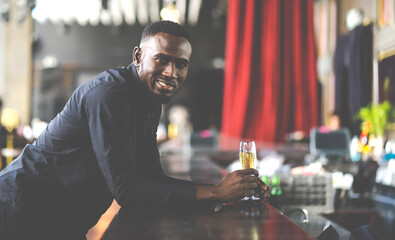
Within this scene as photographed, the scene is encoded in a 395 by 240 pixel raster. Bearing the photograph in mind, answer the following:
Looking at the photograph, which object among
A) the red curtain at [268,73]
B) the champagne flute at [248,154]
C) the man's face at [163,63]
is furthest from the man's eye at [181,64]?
the red curtain at [268,73]

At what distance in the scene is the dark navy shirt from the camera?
37.7 inches

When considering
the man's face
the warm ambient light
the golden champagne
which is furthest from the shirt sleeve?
the warm ambient light

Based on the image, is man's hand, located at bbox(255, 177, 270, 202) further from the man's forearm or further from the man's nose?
the man's nose

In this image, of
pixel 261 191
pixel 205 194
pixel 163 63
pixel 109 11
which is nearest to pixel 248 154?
pixel 261 191

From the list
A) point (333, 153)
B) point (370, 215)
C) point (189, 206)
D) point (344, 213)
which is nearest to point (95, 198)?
point (189, 206)

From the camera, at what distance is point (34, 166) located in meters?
1.04

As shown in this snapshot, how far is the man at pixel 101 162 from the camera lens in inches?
37.9

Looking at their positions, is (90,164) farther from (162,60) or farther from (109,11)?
(109,11)

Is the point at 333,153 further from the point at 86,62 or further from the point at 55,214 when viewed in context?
the point at 86,62

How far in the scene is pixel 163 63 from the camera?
107cm

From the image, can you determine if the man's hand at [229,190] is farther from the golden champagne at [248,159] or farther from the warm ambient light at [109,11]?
the warm ambient light at [109,11]

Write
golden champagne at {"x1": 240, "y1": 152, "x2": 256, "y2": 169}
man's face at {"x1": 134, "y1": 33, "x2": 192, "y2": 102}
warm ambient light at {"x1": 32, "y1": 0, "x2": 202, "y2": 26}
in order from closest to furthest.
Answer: man's face at {"x1": 134, "y1": 33, "x2": 192, "y2": 102} < golden champagne at {"x1": 240, "y1": 152, "x2": 256, "y2": 169} < warm ambient light at {"x1": 32, "y1": 0, "x2": 202, "y2": 26}

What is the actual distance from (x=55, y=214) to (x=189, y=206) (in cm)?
35

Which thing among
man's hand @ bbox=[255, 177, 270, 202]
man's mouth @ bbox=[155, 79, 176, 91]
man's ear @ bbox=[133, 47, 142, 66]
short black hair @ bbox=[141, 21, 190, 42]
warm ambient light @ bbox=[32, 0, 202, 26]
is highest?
warm ambient light @ bbox=[32, 0, 202, 26]
